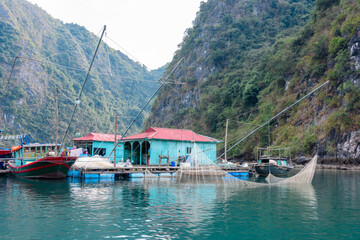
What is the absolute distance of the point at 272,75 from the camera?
69250mm

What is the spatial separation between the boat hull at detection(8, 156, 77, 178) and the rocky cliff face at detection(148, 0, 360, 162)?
13253 mm

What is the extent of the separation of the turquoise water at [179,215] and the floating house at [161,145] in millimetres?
17459

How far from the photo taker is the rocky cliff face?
4928 centimetres

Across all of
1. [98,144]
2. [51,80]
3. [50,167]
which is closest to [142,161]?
[98,144]

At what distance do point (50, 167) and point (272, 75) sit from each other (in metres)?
52.5

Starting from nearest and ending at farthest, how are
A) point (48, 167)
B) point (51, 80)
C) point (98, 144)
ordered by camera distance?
point (48, 167)
point (98, 144)
point (51, 80)

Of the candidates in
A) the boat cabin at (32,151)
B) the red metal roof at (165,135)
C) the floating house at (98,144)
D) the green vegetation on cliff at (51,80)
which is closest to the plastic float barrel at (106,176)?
the red metal roof at (165,135)

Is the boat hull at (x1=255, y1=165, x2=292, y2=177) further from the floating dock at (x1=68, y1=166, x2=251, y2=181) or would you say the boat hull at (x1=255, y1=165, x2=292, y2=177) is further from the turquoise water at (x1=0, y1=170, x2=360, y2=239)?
the turquoise water at (x1=0, y1=170, x2=360, y2=239)

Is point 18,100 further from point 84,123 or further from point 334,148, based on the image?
point 334,148

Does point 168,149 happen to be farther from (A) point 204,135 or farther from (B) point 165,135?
(A) point 204,135

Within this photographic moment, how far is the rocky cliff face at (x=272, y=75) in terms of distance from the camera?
49.3 m

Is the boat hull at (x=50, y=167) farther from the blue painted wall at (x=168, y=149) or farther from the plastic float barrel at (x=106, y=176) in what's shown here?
the blue painted wall at (x=168, y=149)

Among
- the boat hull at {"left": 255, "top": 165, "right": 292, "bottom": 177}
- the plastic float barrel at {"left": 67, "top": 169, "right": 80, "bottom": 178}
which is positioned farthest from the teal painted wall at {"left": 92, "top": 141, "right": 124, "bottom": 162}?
the boat hull at {"left": 255, "top": 165, "right": 292, "bottom": 177}

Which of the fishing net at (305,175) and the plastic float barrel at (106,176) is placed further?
the plastic float barrel at (106,176)
